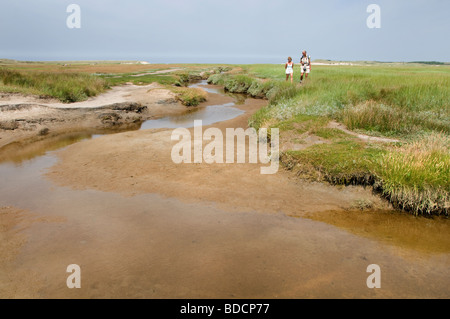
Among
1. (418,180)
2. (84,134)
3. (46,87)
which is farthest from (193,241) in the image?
(46,87)

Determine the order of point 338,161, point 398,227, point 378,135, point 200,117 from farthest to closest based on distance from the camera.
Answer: point 200,117 → point 378,135 → point 338,161 → point 398,227

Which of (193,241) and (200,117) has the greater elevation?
(200,117)

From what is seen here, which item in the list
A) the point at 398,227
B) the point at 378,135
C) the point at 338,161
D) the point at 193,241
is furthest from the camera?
the point at 378,135

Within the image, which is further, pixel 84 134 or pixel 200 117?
pixel 200 117

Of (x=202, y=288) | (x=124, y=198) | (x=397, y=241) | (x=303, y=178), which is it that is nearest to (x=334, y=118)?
(x=303, y=178)

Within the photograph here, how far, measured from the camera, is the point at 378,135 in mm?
8312

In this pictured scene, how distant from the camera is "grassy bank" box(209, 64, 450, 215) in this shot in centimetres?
542

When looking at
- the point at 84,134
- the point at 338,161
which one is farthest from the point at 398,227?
the point at 84,134

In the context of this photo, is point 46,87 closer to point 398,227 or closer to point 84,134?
point 84,134

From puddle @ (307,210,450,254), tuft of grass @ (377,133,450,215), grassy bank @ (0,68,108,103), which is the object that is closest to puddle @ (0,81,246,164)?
grassy bank @ (0,68,108,103)

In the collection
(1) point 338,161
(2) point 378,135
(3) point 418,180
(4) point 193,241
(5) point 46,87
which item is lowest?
(4) point 193,241

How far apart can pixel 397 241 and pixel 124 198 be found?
540 cm

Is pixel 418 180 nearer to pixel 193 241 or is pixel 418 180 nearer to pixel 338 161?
pixel 338 161

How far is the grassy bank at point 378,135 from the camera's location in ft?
17.8
